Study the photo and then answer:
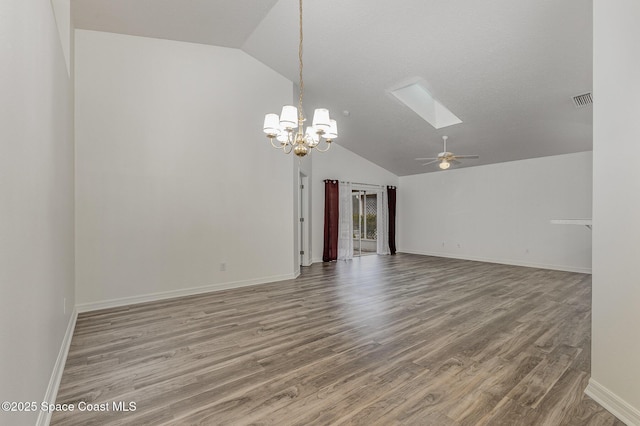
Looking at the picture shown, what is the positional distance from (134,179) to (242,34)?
2674 mm

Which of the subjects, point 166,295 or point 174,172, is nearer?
point 166,295

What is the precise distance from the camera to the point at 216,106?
4.54 metres

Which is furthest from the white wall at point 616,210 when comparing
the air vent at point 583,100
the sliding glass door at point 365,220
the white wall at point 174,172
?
the sliding glass door at point 365,220

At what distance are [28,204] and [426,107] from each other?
19.5ft

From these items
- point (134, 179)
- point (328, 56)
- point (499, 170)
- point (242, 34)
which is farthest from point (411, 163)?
point (134, 179)

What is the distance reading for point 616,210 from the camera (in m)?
1.77

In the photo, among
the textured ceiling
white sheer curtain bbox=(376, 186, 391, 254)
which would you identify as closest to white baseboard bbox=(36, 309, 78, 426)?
the textured ceiling

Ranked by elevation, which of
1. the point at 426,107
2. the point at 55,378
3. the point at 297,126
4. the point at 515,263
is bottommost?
the point at 515,263

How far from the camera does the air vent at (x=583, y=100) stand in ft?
13.5

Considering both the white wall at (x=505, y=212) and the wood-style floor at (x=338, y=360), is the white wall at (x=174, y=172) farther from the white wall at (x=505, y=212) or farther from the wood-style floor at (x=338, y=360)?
the white wall at (x=505, y=212)

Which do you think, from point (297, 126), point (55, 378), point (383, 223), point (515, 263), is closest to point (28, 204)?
point (55, 378)

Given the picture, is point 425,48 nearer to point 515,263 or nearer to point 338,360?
point 338,360

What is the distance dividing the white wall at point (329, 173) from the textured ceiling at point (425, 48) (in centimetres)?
217

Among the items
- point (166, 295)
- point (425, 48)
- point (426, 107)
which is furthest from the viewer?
point (426, 107)
